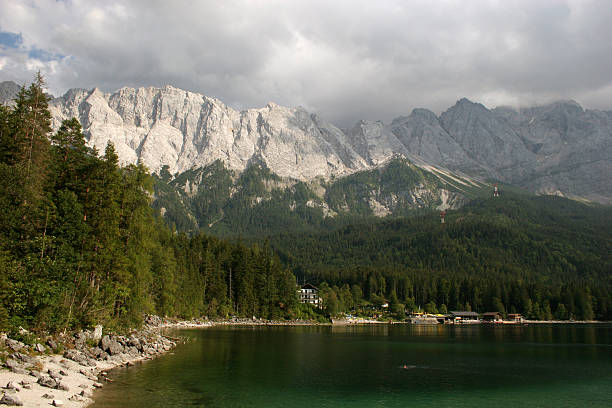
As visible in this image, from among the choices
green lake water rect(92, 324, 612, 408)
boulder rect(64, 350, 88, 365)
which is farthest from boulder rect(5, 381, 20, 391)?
boulder rect(64, 350, 88, 365)

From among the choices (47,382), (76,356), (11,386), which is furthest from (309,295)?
(11,386)

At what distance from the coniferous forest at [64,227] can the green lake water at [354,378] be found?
7.87m

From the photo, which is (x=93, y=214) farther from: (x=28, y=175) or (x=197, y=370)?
(x=197, y=370)

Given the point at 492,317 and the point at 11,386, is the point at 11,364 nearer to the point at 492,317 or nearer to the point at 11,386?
the point at 11,386

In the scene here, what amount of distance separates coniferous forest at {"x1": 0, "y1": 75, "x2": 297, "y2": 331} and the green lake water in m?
7.87

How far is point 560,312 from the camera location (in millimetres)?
179250

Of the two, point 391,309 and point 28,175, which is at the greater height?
point 28,175

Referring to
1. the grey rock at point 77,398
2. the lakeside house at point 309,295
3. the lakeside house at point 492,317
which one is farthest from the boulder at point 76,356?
the lakeside house at point 492,317

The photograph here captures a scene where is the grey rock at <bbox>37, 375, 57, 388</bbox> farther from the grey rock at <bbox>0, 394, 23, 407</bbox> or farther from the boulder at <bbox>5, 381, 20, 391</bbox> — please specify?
the grey rock at <bbox>0, 394, 23, 407</bbox>

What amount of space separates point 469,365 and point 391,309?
Result: 4795 inches

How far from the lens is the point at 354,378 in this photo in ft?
144

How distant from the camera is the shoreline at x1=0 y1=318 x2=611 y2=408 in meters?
26.0

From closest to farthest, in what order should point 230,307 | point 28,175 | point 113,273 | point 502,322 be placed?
point 28,175 → point 113,273 → point 230,307 → point 502,322

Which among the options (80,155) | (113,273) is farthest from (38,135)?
(113,273)
